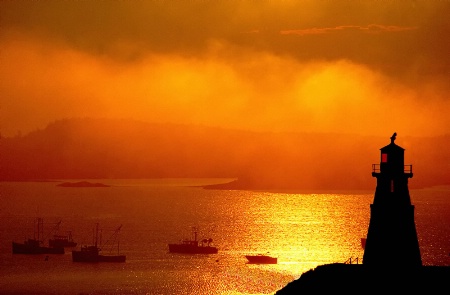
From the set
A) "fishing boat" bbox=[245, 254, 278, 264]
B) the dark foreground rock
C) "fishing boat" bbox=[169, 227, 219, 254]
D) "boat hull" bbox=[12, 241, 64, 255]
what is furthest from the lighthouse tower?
"boat hull" bbox=[12, 241, 64, 255]

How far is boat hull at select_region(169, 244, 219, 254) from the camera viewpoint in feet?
550

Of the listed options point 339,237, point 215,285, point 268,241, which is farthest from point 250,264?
point 339,237

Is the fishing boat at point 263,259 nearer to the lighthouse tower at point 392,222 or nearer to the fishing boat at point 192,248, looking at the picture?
the fishing boat at point 192,248

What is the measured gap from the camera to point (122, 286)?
121000 millimetres

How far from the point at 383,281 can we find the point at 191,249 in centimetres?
12985

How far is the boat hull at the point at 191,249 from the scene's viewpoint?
6600 inches

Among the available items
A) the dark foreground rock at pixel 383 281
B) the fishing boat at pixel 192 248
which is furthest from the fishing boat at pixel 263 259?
the dark foreground rock at pixel 383 281

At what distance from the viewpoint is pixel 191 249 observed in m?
170

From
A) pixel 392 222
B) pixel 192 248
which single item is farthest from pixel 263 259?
pixel 392 222

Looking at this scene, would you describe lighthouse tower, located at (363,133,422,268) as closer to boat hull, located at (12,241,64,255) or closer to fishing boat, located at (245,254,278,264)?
fishing boat, located at (245,254,278,264)

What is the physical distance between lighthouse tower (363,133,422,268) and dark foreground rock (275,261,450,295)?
600 millimetres

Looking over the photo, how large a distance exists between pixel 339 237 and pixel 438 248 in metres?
31.0

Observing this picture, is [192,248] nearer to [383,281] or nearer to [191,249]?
[191,249]

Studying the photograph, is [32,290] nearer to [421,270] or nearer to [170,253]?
[170,253]
